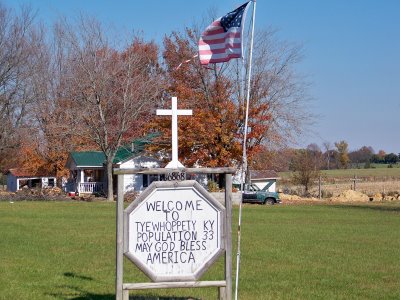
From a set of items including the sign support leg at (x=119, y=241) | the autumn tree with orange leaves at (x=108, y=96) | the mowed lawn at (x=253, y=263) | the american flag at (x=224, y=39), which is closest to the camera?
the sign support leg at (x=119, y=241)

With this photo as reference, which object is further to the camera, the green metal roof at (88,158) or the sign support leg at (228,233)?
the green metal roof at (88,158)

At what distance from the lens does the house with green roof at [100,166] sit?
5688cm

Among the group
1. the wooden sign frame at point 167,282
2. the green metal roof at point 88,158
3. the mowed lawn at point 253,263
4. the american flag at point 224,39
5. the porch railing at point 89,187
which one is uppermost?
the american flag at point 224,39

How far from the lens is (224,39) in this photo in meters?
11.2

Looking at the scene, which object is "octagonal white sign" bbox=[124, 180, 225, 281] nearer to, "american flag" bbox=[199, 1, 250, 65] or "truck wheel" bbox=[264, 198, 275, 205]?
"american flag" bbox=[199, 1, 250, 65]

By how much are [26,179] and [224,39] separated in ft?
218

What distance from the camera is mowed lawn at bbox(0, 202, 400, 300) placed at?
11.7 m

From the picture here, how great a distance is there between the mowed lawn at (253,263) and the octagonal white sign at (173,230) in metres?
1.69

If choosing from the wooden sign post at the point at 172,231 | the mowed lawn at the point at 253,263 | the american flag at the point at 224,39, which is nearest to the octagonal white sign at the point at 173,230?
the wooden sign post at the point at 172,231

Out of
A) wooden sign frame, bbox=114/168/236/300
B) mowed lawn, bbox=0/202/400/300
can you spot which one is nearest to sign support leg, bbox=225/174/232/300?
wooden sign frame, bbox=114/168/236/300

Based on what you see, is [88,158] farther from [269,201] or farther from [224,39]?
[224,39]

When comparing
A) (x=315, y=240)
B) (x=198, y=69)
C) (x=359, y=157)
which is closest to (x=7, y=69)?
(x=198, y=69)

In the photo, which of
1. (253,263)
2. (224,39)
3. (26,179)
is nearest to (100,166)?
(26,179)

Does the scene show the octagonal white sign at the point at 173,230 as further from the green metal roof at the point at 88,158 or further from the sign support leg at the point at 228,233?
the green metal roof at the point at 88,158
